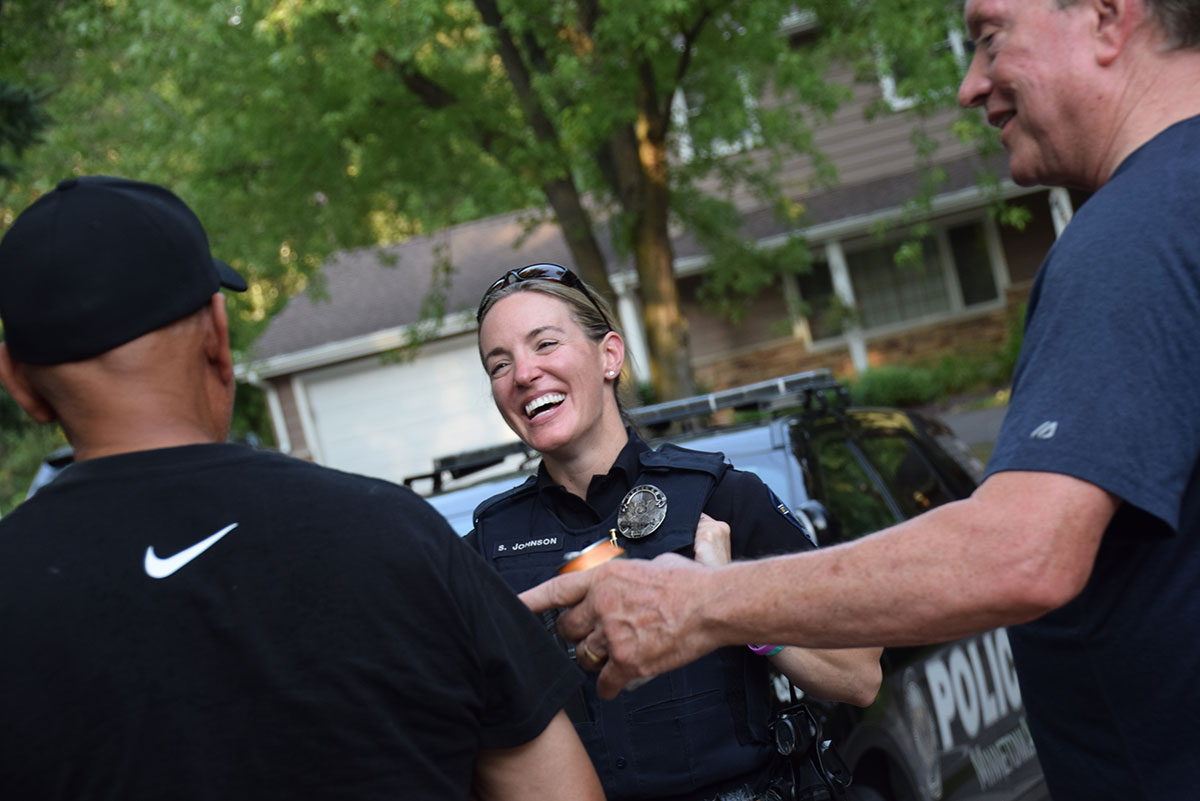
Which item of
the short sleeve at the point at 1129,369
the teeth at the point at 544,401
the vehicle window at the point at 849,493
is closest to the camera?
the short sleeve at the point at 1129,369

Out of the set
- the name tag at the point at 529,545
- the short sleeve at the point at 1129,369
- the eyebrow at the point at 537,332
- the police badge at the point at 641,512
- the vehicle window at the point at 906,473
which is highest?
the eyebrow at the point at 537,332

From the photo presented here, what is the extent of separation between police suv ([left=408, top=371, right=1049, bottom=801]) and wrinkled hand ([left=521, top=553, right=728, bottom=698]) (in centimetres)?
149

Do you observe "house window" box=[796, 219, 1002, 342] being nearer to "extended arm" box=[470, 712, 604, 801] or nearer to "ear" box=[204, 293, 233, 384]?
"extended arm" box=[470, 712, 604, 801]

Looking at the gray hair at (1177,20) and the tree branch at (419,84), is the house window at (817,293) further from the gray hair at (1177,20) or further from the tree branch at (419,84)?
the gray hair at (1177,20)

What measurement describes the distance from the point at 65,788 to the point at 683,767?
4.33 feet

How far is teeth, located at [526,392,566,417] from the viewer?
2889mm

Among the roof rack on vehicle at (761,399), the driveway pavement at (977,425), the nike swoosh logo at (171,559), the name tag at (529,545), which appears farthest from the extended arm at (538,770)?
the driveway pavement at (977,425)

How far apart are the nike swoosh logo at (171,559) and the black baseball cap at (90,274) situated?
291 mm

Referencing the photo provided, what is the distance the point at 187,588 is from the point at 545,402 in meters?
1.45

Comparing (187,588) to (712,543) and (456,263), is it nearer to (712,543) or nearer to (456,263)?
(712,543)

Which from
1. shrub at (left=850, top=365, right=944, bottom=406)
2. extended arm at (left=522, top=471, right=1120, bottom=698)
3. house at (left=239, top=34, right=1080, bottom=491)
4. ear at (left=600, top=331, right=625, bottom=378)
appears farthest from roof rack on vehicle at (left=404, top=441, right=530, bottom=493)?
house at (left=239, top=34, right=1080, bottom=491)

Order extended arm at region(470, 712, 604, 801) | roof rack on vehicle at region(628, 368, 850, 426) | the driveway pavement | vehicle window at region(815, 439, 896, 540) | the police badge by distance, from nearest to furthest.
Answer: extended arm at region(470, 712, 604, 801)
the police badge
vehicle window at region(815, 439, 896, 540)
roof rack on vehicle at region(628, 368, 850, 426)
the driveway pavement

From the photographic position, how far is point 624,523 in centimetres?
263

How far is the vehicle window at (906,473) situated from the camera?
4785 mm
